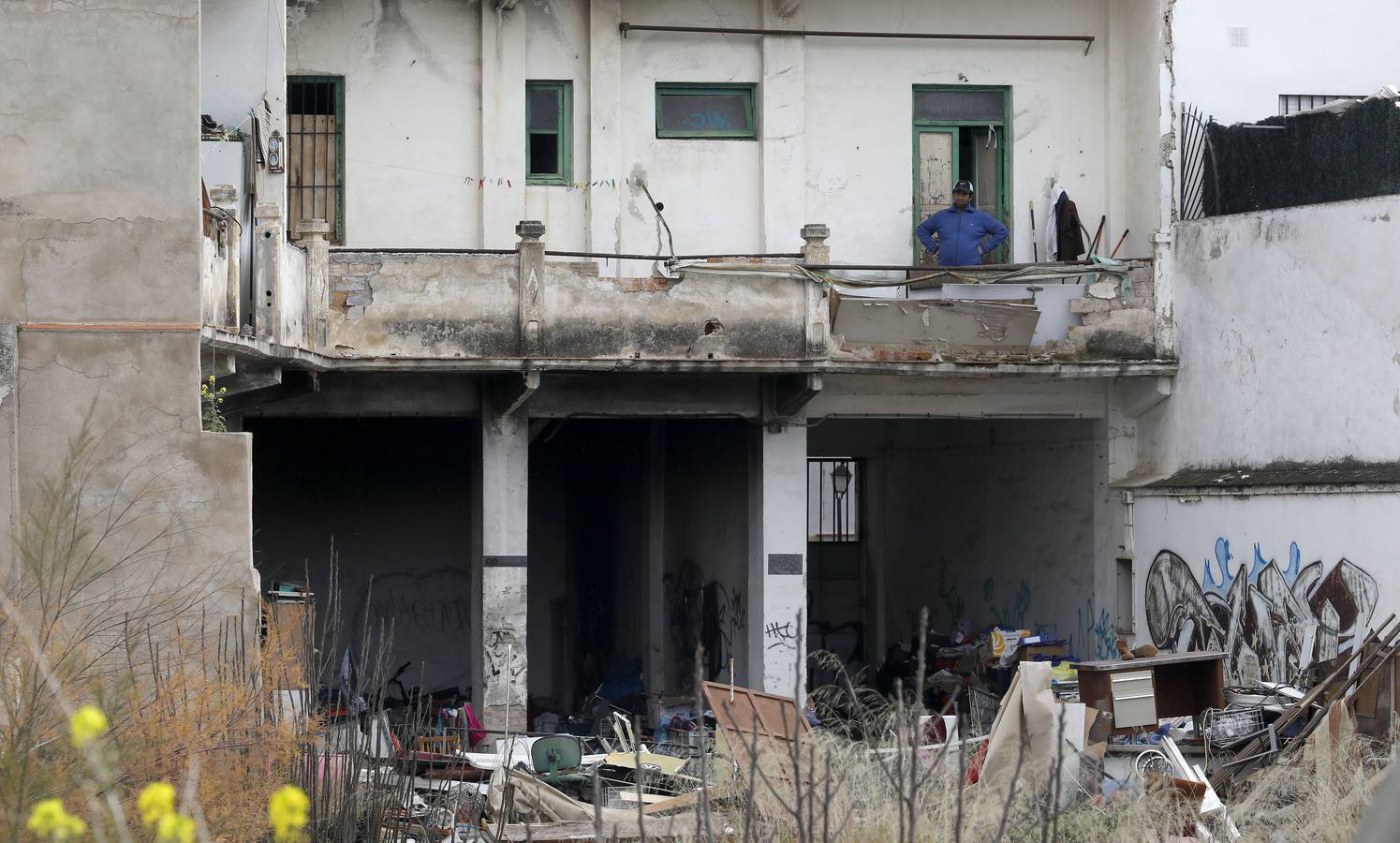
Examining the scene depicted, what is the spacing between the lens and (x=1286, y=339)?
16.0 metres

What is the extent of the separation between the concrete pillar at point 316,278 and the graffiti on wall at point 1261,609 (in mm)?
9042

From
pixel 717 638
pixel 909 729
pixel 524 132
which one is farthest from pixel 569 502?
pixel 909 729

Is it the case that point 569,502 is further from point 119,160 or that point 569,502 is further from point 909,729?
point 909,729

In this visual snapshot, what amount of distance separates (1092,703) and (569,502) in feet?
38.4

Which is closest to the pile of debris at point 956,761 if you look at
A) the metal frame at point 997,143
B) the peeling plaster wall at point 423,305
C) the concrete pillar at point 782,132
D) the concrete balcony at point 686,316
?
the concrete balcony at point 686,316

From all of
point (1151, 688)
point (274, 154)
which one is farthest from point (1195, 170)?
point (274, 154)

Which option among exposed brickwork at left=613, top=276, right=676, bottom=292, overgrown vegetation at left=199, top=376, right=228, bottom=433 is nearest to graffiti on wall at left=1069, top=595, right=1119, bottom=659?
exposed brickwork at left=613, top=276, right=676, bottom=292

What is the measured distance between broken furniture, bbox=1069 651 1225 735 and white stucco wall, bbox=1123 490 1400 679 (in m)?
1.41

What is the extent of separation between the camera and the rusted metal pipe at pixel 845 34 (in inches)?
712

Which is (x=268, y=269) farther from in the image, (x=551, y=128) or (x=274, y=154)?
(x=551, y=128)

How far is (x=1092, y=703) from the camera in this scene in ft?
42.7

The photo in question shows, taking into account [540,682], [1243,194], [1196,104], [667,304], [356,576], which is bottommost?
[540,682]

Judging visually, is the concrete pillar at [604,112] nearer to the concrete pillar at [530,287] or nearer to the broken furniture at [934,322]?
the concrete pillar at [530,287]

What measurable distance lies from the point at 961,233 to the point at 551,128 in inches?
185
